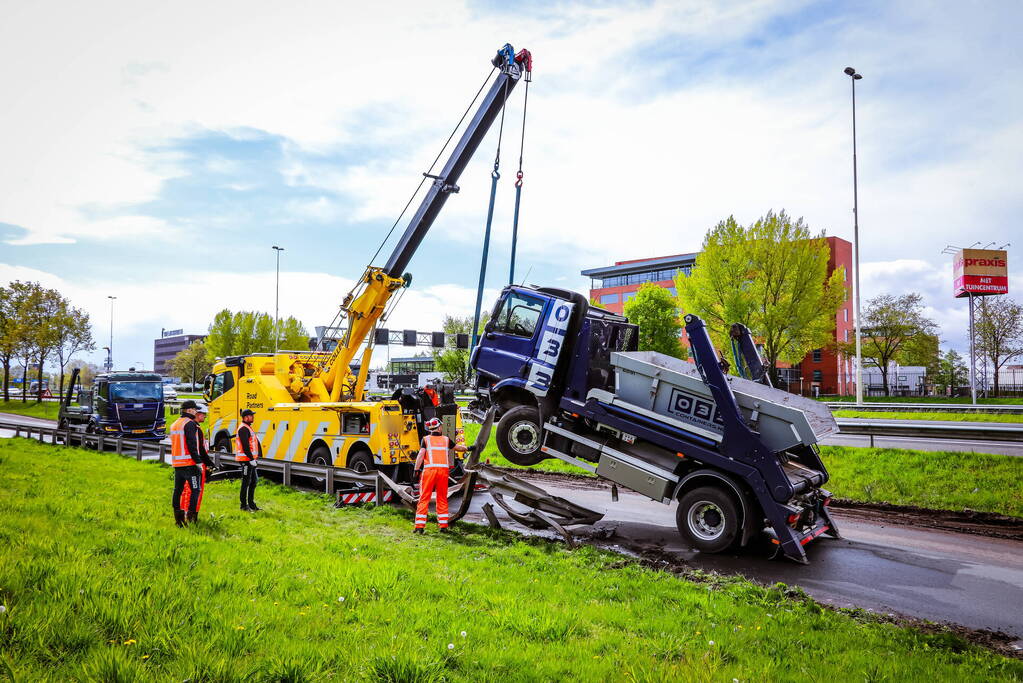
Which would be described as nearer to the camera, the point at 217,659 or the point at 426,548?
the point at 217,659

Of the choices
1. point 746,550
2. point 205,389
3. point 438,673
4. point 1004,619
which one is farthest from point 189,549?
point 205,389

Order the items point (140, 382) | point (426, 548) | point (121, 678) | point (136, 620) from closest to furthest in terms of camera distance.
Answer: point (121, 678), point (136, 620), point (426, 548), point (140, 382)

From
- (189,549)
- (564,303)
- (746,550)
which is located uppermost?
(564,303)

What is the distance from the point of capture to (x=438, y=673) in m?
3.96

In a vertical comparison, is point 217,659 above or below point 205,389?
below

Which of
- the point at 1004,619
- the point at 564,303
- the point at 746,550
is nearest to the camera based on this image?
the point at 1004,619

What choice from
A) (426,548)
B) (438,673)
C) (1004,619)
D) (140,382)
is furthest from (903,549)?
(140,382)

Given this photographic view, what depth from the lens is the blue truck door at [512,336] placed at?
977cm

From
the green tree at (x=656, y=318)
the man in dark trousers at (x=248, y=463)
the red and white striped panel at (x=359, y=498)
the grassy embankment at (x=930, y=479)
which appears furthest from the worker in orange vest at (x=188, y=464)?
the green tree at (x=656, y=318)

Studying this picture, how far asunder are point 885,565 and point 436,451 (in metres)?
5.98

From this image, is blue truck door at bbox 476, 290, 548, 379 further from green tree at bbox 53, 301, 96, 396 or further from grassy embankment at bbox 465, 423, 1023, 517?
green tree at bbox 53, 301, 96, 396

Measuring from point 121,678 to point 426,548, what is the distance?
4.53 meters

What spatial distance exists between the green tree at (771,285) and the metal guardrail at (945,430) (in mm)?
14610

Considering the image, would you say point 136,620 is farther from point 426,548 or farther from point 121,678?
point 426,548
